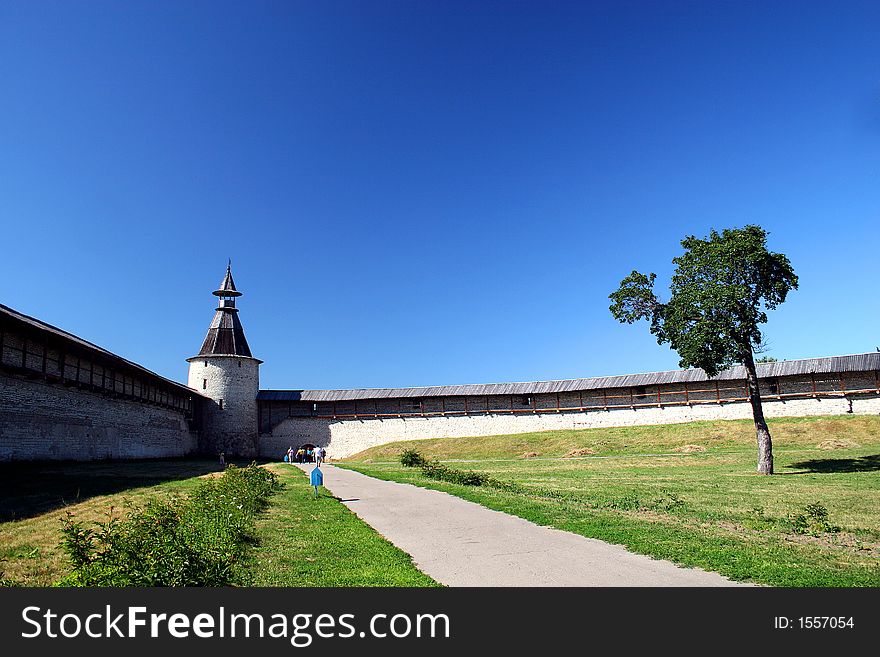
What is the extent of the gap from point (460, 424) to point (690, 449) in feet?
61.9

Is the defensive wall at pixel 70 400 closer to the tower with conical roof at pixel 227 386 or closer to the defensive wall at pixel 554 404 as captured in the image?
the tower with conical roof at pixel 227 386

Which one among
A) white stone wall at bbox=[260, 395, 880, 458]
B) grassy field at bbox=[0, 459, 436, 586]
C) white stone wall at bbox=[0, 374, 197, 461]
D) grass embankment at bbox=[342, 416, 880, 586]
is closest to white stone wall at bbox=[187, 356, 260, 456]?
white stone wall at bbox=[260, 395, 880, 458]

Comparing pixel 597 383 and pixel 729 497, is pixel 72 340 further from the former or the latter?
pixel 597 383

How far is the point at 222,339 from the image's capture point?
4356 cm

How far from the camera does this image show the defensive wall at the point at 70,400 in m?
19.0

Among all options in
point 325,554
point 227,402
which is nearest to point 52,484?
point 325,554

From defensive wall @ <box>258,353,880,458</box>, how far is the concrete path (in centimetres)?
2965

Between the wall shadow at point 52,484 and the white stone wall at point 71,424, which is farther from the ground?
the white stone wall at point 71,424

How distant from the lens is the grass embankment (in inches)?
251

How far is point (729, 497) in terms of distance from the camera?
1241 centimetres

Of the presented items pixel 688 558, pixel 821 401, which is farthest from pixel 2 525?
pixel 821 401

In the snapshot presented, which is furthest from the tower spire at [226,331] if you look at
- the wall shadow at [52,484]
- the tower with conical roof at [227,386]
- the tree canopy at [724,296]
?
the tree canopy at [724,296]

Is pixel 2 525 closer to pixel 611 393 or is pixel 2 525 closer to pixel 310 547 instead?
pixel 310 547
